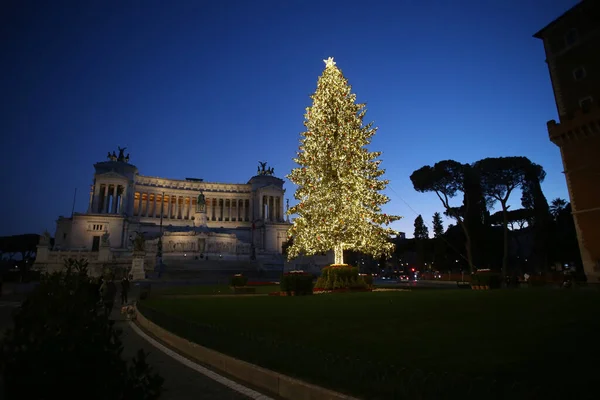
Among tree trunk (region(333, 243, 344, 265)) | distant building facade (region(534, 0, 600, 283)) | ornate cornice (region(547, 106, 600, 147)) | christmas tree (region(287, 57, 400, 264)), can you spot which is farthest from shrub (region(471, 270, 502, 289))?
ornate cornice (region(547, 106, 600, 147))

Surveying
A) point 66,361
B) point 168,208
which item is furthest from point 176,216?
point 66,361

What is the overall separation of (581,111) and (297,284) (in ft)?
87.4

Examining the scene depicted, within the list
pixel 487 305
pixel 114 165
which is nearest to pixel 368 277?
pixel 487 305

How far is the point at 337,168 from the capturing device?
23828 mm

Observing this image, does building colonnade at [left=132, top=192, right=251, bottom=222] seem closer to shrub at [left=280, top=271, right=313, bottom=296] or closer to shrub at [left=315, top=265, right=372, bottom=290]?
shrub at [left=315, top=265, right=372, bottom=290]

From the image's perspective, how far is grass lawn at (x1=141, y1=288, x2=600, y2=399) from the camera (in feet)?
14.3

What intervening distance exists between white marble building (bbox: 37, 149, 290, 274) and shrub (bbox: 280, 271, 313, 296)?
41107 millimetres

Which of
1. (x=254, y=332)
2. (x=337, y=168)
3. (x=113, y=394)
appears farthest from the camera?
(x=337, y=168)

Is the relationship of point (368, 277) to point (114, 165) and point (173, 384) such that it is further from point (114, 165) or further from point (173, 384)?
point (114, 165)

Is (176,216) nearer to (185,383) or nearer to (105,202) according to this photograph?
(105,202)

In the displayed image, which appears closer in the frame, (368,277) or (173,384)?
(173,384)

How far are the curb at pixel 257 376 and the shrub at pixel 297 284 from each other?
11.7 m

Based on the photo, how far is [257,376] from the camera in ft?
19.1

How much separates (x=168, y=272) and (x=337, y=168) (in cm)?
3057
